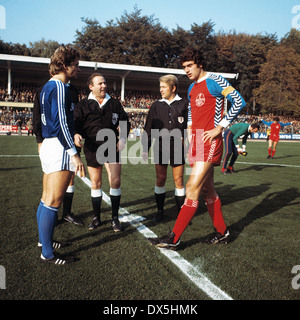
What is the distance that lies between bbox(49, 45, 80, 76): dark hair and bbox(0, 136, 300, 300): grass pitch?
206 centimetres

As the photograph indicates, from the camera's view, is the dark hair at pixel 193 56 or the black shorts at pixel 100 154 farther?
the black shorts at pixel 100 154

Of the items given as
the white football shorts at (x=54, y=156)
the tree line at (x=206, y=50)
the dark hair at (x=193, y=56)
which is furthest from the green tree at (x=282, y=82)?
the white football shorts at (x=54, y=156)

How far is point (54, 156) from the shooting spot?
288cm

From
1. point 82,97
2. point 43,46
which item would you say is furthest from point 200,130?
point 43,46

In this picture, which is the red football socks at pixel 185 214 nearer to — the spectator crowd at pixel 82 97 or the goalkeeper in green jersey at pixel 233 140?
the goalkeeper in green jersey at pixel 233 140

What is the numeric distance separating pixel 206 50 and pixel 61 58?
6096cm

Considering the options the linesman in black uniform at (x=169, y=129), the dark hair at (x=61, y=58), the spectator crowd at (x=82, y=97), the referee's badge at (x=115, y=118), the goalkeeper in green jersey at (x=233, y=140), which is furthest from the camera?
the spectator crowd at (x=82, y=97)

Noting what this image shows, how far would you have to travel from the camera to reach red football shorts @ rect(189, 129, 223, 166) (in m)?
3.40

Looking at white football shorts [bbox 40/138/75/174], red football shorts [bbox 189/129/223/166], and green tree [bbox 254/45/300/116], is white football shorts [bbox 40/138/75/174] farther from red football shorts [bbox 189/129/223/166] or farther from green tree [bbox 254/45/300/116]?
green tree [bbox 254/45/300/116]

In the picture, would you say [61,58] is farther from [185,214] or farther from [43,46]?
[43,46]

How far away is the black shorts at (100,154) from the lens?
13.6 ft

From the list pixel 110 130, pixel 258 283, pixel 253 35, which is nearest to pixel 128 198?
pixel 110 130

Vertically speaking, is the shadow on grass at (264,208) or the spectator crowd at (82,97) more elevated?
the spectator crowd at (82,97)

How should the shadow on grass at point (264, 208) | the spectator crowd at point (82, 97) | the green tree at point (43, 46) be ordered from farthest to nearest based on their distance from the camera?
the green tree at point (43, 46), the spectator crowd at point (82, 97), the shadow on grass at point (264, 208)
